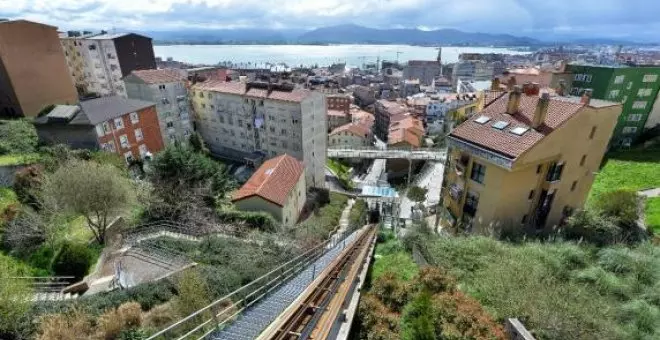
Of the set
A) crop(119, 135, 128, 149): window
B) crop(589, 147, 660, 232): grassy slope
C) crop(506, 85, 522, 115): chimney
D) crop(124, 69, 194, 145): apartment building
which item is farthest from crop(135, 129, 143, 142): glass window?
crop(589, 147, 660, 232): grassy slope

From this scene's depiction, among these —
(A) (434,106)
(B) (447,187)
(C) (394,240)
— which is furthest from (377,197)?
(A) (434,106)

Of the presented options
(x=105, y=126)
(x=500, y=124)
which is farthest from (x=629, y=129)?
(x=105, y=126)

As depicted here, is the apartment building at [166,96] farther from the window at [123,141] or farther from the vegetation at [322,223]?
the vegetation at [322,223]

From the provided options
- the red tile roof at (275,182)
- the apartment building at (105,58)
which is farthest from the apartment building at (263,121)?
the apartment building at (105,58)

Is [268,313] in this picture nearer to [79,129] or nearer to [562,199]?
[562,199]

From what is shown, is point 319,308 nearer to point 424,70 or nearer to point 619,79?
point 619,79

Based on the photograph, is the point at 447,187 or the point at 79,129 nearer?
the point at 447,187
